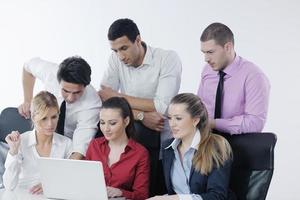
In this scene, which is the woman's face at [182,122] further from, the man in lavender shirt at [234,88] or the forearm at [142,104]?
the forearm at [142,104]

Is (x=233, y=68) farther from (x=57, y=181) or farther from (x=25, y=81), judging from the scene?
(x=25, y=81)

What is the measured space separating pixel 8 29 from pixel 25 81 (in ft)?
4.63

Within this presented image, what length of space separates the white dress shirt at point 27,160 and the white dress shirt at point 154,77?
56 centimetres

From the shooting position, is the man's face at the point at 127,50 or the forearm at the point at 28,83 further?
the forearm at the point at 28,83

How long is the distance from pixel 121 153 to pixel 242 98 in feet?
2.32

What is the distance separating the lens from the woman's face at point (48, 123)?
120 inches

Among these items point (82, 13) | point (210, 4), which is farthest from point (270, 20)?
point (82, 13)

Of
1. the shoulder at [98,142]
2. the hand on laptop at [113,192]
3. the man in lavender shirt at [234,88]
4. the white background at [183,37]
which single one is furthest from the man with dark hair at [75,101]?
the white background at [183,37]

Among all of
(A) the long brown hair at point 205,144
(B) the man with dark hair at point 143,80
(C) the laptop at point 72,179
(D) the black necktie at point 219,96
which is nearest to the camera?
(C) the laptop at point 72,179

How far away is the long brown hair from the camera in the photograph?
2.68m

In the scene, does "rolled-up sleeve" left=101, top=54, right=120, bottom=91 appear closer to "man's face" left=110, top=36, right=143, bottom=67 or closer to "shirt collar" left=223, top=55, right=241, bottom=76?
"man's face" left=110, top=36, right=143, bottom=67

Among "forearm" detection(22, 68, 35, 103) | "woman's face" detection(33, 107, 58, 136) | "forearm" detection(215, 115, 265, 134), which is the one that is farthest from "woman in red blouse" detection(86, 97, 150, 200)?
"forearm" detection(22, 68, 35, 103)

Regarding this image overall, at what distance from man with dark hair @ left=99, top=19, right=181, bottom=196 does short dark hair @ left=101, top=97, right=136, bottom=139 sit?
0.13m

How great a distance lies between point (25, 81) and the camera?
3.73m
